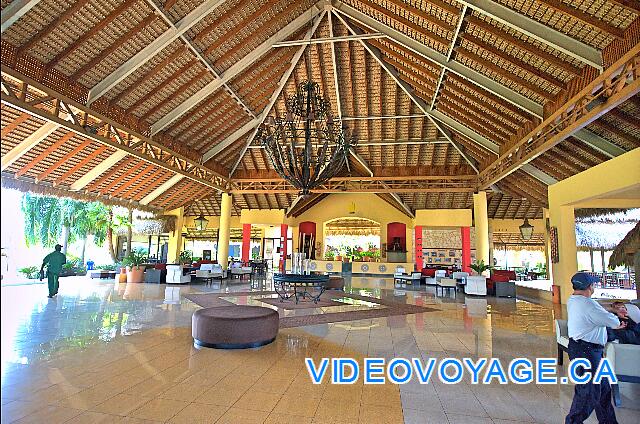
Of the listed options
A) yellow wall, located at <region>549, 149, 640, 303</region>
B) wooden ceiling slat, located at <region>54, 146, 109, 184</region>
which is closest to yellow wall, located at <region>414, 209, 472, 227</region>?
yellow wall, located at <region>549, 149, 640, 303</region>

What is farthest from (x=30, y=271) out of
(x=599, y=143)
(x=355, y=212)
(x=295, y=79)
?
(x=599, y=143)

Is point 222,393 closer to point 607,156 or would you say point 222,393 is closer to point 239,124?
point 607,156

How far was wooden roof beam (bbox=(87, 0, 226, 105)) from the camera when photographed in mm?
7078

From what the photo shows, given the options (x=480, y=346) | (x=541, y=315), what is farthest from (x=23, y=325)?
(x=541, y=315)

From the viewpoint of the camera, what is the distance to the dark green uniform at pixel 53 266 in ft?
28.2

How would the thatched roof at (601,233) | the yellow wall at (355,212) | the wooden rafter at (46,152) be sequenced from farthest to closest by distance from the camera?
the yellow wall at (355,212) < the thatched roof at (601,233) < the wooden rafter at (46,152)

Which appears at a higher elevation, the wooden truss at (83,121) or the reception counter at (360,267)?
the wooden truss at (83,121)

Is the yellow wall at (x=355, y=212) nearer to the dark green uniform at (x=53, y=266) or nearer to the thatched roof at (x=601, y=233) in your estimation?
the thatched roof at (x=601, y=233)

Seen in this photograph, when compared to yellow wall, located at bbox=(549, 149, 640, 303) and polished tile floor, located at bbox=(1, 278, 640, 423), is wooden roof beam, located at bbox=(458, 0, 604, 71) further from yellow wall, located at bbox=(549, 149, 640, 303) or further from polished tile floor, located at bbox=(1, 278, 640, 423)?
polished tile floor, located at bbox=(1, 278, 640, 423)

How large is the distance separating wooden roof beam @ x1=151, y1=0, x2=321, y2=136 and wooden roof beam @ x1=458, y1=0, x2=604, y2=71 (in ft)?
13.9

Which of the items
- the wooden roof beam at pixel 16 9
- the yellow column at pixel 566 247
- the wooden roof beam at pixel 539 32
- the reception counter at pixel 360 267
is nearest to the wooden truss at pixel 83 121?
the wooden roof beam at pixel 16 9

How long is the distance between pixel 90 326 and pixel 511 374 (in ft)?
19.4

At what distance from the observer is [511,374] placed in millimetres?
3969

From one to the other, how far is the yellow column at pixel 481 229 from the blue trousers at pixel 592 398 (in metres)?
10.3
